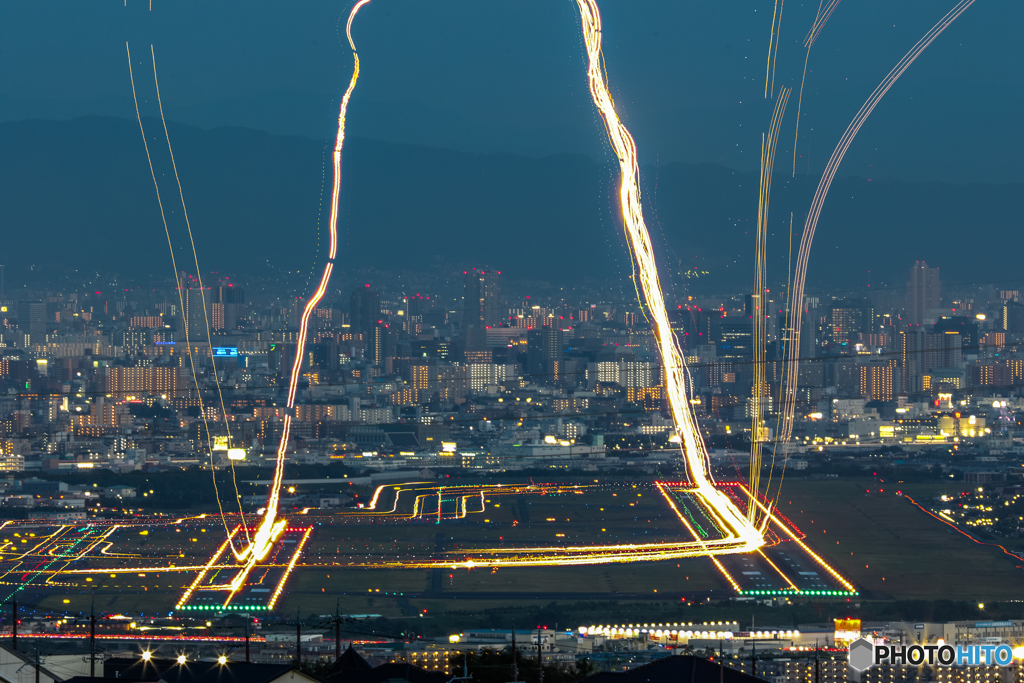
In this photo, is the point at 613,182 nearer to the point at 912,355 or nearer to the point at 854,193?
the point at 854,193

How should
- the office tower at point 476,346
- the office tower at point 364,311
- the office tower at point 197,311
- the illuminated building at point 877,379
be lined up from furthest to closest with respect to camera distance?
the office tower at point 197,311, the office tower at point 364,311, the office tower at point 476,346, the illuminated building at point 877,379

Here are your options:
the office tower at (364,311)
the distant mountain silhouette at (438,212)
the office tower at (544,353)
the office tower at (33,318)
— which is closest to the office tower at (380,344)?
the office tower at (364,311)

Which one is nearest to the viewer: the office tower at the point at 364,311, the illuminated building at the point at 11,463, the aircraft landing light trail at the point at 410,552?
the aircraft landing light trail at the point at 410,552

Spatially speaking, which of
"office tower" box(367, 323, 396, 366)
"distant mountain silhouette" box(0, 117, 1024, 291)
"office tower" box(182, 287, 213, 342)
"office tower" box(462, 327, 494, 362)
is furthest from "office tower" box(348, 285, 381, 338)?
"distant mountain silhouette" box(0, 117, 1024, 291)

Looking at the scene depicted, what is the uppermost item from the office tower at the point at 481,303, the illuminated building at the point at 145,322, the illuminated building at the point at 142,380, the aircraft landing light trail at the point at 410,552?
the office tower at the point at 481,303

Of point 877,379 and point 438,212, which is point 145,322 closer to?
point 877,379

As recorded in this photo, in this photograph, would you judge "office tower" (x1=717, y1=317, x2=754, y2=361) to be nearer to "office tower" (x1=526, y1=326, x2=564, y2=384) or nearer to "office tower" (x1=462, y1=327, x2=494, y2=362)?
"office tower" (x1=526, y1=326, x2=564, y2=384)

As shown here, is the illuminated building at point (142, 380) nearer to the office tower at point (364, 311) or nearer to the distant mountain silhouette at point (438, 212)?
the office tower at point (364, 311)
